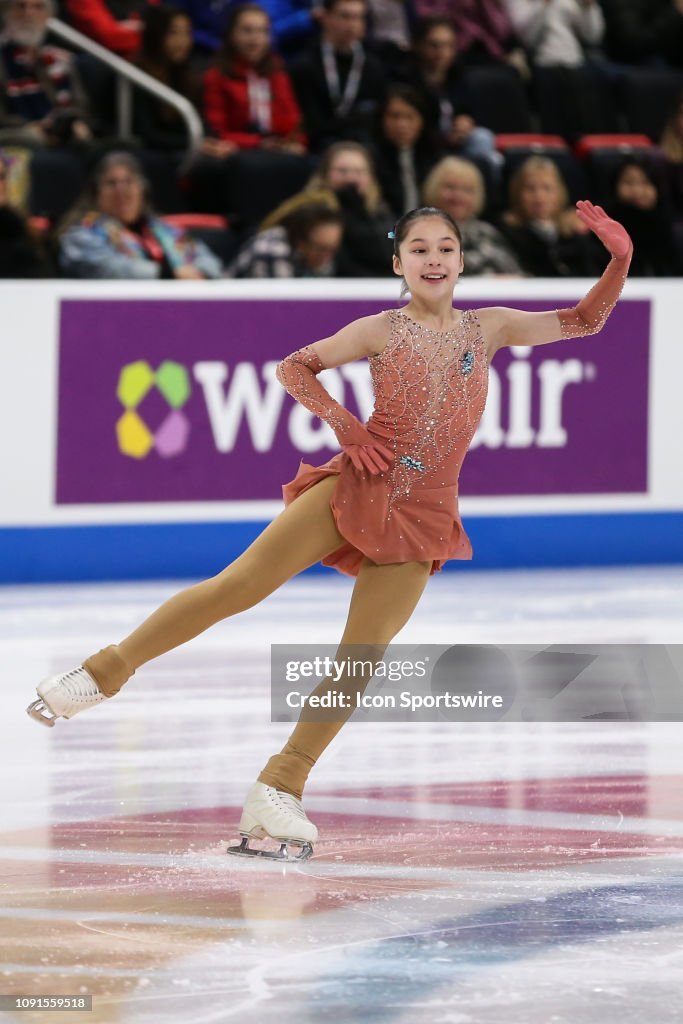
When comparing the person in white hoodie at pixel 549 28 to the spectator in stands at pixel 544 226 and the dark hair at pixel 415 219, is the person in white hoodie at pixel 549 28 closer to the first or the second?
the spectator in stands at pixel 544 226

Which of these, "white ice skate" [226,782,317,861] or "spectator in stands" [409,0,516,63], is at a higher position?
"spectator in stands" [409,0,516,63]

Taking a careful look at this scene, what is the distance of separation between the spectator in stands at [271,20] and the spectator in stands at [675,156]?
1.72m

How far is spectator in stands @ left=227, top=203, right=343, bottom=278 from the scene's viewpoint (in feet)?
23.2

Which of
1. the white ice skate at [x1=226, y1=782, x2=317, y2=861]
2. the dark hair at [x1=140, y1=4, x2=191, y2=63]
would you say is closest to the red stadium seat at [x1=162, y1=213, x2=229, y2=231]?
the dark hair at [x1=140, y1=4, x2=191, y2=63]

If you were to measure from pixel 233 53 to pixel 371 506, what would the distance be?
188 inches

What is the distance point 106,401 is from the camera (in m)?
6.71

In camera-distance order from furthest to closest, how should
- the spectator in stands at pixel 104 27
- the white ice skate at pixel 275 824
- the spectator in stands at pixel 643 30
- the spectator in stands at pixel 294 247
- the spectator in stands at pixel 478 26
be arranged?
1. the spectator in stands at pixel 643 30
2. the spectator in stands at pixel 478 26
3. the spectator in stands at pixel 104 27
4. the spectator in stands at pixel 294 247
5. the white ice skate at pixel 275 824

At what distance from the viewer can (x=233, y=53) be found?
8062mm

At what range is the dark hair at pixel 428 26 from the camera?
8.57 m

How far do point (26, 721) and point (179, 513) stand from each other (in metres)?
2.12

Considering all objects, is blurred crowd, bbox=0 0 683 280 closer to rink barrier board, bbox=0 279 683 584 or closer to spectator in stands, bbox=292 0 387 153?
spectator in stands, bbox=292 0 387 153

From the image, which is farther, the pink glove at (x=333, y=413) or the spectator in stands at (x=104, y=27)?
the spectator in stands at (x=104, y=27)

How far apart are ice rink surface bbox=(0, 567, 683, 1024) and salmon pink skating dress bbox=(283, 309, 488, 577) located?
63 cm

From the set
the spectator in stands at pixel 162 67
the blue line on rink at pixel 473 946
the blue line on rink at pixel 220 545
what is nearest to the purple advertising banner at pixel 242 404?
the blue line on rink at pixel 220 545
